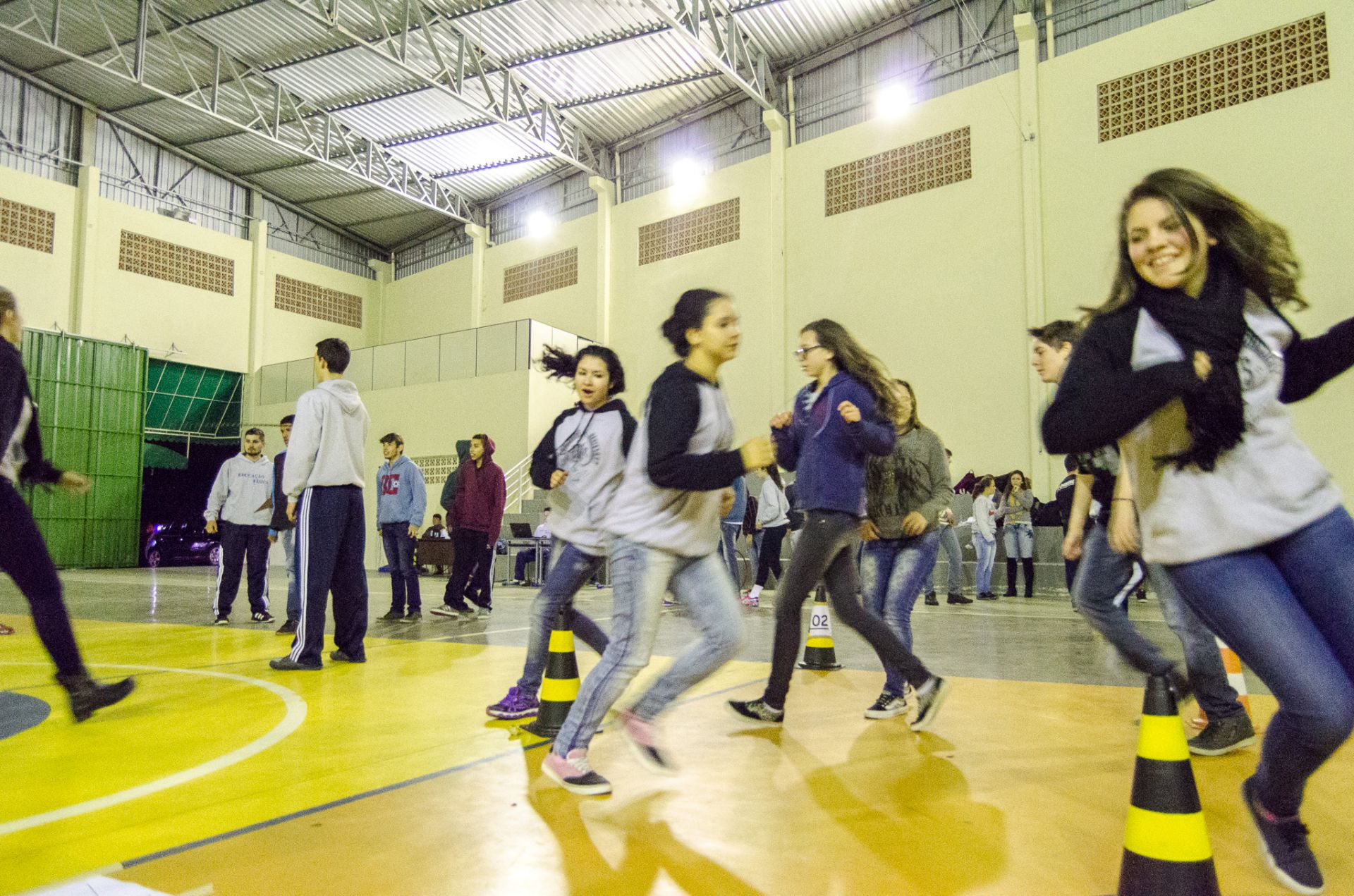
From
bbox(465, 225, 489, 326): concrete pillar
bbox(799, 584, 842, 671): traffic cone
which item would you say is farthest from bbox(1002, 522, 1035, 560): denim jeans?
bbox(465, 225, 489, 326): concrete pillar

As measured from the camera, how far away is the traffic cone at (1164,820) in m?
1.62

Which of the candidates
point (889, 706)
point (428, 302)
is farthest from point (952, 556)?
point (428, 302)

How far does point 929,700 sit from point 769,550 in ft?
22.5

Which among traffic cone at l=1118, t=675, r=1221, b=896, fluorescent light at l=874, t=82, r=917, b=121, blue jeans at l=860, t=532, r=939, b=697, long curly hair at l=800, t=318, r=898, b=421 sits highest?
fluorescent light at l=874, t=82, r=917, b=121

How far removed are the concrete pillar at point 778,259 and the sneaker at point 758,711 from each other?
1293 cm

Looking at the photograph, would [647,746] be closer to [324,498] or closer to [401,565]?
[324,498]

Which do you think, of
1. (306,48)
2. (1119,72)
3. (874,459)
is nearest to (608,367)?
(874,459)

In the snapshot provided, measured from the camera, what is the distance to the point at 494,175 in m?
21.1

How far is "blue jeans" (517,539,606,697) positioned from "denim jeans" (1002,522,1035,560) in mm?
8906

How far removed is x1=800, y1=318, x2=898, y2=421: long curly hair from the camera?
341 centimetres

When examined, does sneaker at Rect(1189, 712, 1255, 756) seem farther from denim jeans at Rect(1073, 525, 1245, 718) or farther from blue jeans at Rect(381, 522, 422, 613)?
blue jeans at Rect(381, 522, 422, 613)

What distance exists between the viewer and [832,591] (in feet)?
10.9

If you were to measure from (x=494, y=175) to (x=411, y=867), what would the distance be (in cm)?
2091

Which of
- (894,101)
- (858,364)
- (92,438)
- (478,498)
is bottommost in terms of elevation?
(478,498)
